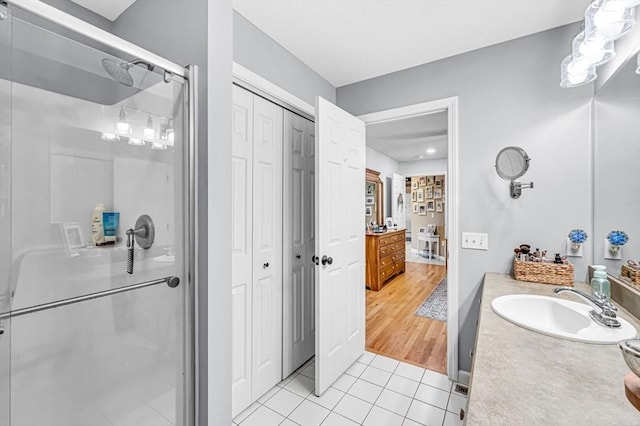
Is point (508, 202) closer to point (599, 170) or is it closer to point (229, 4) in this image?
point (599, 170)

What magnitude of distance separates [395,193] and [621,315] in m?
5.06

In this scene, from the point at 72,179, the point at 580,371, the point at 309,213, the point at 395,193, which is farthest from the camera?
the point at 395,193

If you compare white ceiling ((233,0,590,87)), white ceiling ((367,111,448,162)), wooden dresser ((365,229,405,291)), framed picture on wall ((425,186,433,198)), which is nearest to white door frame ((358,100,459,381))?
white ceiling ((233,0,590,87))

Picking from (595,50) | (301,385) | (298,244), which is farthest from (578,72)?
(301,385)

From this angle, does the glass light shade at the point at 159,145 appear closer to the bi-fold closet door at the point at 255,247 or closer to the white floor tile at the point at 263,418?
the bi-fold closet door at the point at 255,247

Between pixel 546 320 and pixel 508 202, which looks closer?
pixel 546 320

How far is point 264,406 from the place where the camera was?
1.83 m

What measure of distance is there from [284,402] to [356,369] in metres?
0.65

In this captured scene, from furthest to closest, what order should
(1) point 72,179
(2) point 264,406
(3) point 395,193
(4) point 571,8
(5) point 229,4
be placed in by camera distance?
(3) point 395,193, (2) point 264,406, (4) point 571,8, (5) point 229,4, (1) point 72,179

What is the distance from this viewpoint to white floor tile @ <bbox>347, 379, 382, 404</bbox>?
192 centimetres

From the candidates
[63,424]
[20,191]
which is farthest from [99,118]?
[63,424]

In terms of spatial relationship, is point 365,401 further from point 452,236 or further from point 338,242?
point 452,236

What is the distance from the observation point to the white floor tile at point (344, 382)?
2.03 m

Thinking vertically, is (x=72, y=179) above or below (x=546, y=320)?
above
